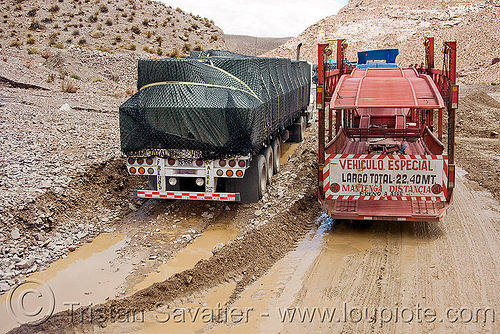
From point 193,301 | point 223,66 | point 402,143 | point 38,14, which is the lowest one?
point 193,301

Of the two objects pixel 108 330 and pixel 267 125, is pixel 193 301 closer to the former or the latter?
pixel 108 330

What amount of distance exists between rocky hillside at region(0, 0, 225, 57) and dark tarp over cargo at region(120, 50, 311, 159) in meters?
31.8

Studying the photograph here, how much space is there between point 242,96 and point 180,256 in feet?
11.1

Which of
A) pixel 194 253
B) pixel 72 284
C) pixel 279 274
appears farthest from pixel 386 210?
pixel 72 284

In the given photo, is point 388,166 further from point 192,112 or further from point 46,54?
point 46,54

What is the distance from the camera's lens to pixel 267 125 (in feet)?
35.4

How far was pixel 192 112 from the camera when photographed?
9.16 m

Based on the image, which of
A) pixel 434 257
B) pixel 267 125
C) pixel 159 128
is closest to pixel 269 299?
pixel 434 257

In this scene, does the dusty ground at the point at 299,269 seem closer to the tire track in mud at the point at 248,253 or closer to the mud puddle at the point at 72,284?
the tire track in mud at the point at 248,253

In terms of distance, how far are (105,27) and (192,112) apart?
4100 centimetres

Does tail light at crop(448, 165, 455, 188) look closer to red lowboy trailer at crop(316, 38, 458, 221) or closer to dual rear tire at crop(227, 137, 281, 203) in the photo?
red lowboy trailer at crop(316, 38, 458, 221)

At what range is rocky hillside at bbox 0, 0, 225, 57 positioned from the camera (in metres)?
42.0

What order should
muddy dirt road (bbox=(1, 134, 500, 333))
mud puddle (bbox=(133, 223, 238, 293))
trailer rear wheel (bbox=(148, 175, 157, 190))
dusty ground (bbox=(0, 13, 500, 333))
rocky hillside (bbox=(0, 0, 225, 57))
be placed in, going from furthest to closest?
rocky hillside (bbox=(0, 0, 225, 57))
trailer rear wheel (bbox=(148, 175, 157, 190))
mud puddle (bbox=(133, 223, 238, 293))
dusty ground (bbox=(0, 13, 500, 333))
muddy dirt road (bbox=(1, 134, 500, 333))

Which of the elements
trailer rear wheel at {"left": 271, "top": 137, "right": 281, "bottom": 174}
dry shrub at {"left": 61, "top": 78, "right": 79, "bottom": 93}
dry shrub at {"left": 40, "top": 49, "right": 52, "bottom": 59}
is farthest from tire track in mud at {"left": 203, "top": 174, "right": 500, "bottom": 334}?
dry shrub at {"left": 40, "top": 49, "right": 52, "bottom": 59}
